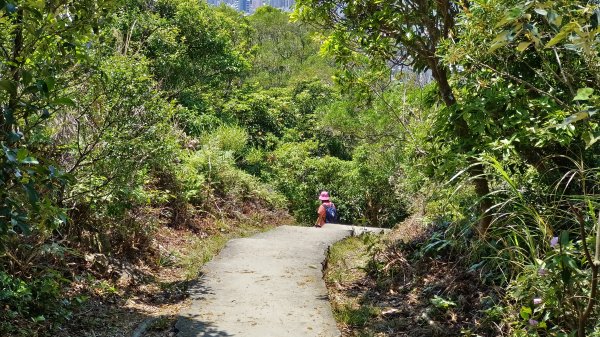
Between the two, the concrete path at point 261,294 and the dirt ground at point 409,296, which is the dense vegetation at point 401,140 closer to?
the dirt ground at point 409,296

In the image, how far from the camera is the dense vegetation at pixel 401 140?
2901 millimetres

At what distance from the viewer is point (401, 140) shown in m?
7.41

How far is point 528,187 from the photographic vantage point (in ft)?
14.9

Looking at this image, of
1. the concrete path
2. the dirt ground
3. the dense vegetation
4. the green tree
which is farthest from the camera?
the green tree

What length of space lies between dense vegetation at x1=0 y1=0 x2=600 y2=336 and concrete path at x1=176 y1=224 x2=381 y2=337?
1.08 meters

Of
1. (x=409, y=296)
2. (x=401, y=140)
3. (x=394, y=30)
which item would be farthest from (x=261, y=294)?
(x=394, y=30)

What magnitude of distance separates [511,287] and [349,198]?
40.6 ft

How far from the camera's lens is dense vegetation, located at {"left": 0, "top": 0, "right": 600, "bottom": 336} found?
2901mm

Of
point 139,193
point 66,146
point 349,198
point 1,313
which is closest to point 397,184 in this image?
point 349,198

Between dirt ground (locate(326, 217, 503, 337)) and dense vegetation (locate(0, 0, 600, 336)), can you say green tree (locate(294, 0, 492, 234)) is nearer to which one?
dense vegetation (locate(0, 0, 600, 336))

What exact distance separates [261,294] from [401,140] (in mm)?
2957

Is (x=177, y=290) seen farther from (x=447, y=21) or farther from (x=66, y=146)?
(x=447, y=21)

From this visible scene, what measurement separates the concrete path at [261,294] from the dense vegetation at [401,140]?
108 cm

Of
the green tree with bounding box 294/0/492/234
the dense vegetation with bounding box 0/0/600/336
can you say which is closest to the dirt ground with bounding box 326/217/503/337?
the dense vegetation with bounding box 0/0/600/336
